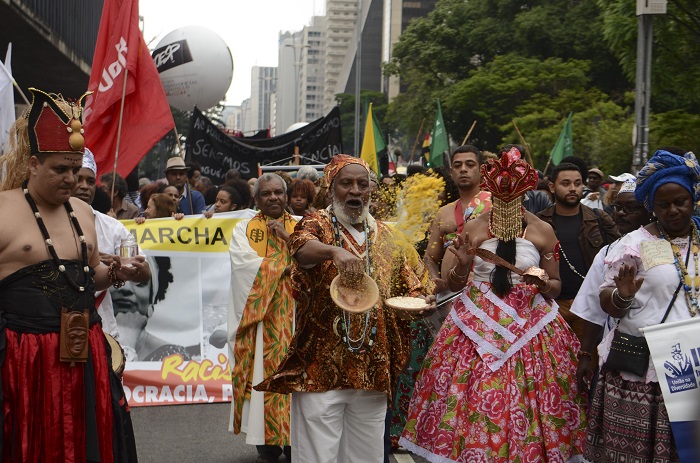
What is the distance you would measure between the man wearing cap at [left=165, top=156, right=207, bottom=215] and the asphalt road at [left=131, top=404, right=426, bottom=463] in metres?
4.05

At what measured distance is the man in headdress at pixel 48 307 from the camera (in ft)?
15.2

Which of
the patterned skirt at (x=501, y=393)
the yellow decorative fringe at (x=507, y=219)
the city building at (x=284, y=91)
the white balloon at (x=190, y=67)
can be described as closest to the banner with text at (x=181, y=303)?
the patterned skirt at (x=501, y=393)

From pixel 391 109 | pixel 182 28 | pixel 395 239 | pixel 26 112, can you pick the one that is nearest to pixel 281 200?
pixel 395 239

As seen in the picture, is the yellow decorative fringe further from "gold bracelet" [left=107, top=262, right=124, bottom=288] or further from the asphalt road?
"gold bracelet" [left=107, top=262, right=124, bottom=288]

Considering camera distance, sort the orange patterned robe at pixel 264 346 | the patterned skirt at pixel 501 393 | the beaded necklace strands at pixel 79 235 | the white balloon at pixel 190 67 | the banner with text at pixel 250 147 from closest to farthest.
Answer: the beaded necklace strands at pixel 79 235 < the patterned skirt at pixel 501 393 < the orange patterned robe at pixel 264 346 < the banner with text at pixel 250 147 < the white balloon at pixel 190 67

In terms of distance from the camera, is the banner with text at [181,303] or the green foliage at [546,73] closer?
the banner with text at [181,303]

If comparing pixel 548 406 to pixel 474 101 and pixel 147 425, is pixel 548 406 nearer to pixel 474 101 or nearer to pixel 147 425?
pixel 147 425

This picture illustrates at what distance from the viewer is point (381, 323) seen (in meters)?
5.38

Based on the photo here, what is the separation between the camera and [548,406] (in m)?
6.09

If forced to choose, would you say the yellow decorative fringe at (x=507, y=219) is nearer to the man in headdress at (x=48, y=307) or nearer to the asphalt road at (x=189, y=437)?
the asphalt road at (x=189, y=437)

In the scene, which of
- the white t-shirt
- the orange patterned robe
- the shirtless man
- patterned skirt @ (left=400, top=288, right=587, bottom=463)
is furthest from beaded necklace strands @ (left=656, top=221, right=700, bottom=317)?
the white t-shirt

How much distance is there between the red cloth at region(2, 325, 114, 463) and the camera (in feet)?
15.1

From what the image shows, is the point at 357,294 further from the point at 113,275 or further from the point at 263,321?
the point at 263,321

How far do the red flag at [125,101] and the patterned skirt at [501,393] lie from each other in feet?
15.4
